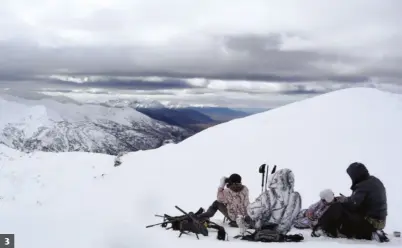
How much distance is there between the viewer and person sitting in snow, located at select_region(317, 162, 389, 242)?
30.1 ft

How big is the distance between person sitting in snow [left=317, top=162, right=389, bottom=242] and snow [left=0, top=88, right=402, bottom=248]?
242mm

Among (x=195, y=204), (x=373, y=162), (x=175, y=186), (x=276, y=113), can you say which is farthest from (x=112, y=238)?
(x=276, y=113)

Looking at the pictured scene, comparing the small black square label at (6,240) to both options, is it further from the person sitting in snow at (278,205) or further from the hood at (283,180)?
the hood at (283,180)

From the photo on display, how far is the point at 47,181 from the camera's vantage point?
2347cm

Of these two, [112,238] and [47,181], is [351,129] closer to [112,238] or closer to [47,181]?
[47,181]

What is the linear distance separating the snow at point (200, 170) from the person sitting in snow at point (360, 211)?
242 mm

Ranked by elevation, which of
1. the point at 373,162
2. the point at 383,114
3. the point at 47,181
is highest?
the point at 383,114

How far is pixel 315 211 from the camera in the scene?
402 inches

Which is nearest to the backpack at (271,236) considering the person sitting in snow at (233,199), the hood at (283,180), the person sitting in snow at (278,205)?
the person sitting in snow at (278,205)

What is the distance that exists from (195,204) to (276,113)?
42.2 feet

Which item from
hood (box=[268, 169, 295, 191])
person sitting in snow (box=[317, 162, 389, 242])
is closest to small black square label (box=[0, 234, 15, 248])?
hood (box=[268, 169, 295, 191])

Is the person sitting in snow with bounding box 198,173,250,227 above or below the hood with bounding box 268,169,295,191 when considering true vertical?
below

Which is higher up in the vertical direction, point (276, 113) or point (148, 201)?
point (276, 113)

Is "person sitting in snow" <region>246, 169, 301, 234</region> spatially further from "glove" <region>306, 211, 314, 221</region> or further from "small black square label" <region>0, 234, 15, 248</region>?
"small black square label" <region>0, 234, 15, 248</region>
